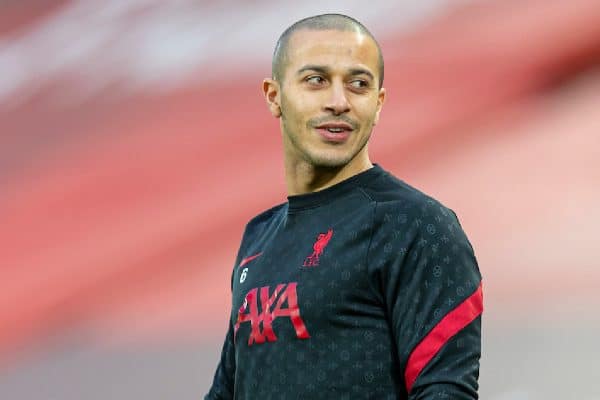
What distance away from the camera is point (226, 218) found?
319cm

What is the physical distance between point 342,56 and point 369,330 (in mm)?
479

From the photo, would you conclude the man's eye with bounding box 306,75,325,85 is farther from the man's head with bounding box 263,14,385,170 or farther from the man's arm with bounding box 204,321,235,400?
the man's arm with bounding box 204,321,235,400

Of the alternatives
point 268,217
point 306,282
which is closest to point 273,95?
point 268,217

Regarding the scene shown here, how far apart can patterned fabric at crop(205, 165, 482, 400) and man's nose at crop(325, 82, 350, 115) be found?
13 cm

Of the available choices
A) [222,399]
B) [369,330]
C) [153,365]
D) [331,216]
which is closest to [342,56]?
[331,216]

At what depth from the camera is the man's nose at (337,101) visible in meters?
1.78

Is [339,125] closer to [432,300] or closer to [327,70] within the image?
[327,70]

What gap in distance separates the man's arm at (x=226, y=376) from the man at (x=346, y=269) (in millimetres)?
172

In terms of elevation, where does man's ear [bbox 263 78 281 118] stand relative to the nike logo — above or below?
above

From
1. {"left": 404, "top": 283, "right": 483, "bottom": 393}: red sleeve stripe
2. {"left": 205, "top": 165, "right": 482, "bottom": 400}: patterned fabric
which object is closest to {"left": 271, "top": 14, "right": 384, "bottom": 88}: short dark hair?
{"left": 205, "top": 165, "right": 482, "bottom": 400}: patterned fabric

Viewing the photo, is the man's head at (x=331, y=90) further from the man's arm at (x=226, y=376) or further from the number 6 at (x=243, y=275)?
the man's arm at (x=226, y=376)

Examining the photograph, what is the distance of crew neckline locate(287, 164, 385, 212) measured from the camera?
1.82m

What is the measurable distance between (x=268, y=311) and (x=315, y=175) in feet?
0.87

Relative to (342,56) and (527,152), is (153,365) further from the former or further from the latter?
(342,56)
